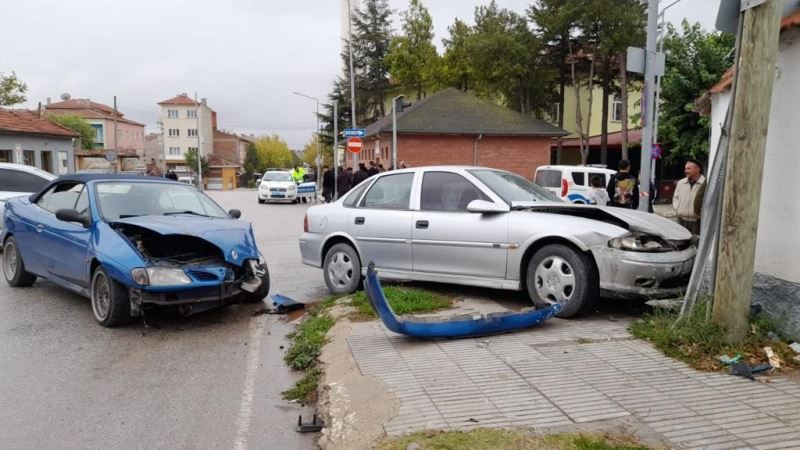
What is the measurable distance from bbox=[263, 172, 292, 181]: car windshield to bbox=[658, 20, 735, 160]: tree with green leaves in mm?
17736

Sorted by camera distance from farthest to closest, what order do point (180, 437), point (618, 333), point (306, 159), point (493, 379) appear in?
point (306, 159), point (618, 333), point (493, 379), point (180, 437)

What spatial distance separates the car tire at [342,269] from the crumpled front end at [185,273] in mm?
1012

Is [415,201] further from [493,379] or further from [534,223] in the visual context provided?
[493,379]

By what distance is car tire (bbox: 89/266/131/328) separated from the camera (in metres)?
6.49

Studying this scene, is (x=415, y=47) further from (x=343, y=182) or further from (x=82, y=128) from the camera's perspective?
(x=82, y=128)

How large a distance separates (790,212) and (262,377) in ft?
15.3

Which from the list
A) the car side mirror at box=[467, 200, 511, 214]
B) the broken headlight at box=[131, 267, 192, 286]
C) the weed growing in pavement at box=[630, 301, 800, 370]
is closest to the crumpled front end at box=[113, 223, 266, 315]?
the broken headlight at box=[131, 267, 192, 286]

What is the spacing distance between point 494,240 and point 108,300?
4.13m

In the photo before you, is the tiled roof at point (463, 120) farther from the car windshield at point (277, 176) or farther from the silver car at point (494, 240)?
the silver car at point (494, 240)

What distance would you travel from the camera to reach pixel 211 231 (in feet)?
23.0

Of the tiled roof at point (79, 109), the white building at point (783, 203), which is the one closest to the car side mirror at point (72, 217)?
the white building at point (783, 203)

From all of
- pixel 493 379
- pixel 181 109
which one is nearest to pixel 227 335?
pixel 493 379

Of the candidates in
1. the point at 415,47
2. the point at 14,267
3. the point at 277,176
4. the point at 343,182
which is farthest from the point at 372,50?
the point at 14,267

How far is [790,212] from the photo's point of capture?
5.23 metres
